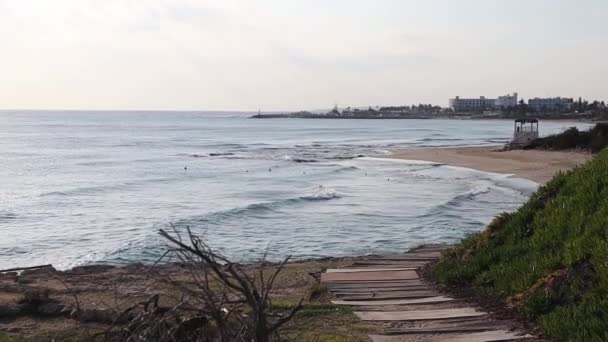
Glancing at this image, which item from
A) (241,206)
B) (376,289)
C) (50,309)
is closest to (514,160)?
(241,206)

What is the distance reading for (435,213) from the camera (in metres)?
22.9

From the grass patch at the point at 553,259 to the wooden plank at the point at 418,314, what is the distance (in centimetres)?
51

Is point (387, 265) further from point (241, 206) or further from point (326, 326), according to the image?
point (241, 206)

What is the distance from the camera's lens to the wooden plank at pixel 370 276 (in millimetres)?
10120

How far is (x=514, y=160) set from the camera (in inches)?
1797

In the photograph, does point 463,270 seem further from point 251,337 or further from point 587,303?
point 251,337

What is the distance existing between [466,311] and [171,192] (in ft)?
79.2

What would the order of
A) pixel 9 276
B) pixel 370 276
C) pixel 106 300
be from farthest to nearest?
1. pixel 9 276
2. pixel 106 300
3. pixel 370 276

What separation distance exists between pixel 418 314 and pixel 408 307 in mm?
444

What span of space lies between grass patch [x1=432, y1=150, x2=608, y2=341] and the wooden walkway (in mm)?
388

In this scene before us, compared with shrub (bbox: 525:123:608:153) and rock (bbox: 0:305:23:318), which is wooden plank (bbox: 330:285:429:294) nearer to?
rock (bbox: 0:305:23:318)

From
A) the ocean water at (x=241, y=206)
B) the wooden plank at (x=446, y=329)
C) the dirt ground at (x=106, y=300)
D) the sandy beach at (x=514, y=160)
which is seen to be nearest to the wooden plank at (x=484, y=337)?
the wooden plank at (x=446, y=329)

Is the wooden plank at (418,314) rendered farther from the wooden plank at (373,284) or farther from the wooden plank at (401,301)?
the wooden plank at (373,284)

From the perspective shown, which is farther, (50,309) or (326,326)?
(50,309)
